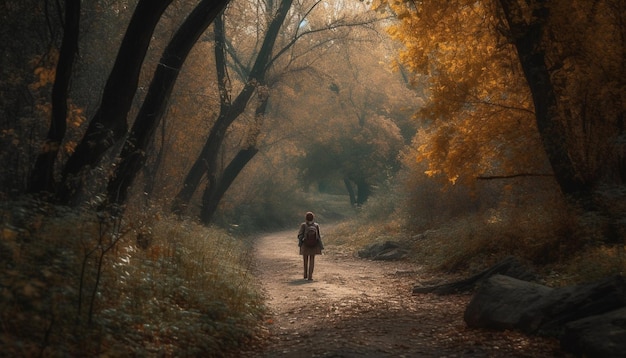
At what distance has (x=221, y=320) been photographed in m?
7.57

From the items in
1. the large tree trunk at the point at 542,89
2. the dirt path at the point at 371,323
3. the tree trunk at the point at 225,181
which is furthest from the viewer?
the tree trunk at the point at 225,181

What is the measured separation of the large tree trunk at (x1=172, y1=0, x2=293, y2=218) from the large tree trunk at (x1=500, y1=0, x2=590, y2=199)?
8619 mm

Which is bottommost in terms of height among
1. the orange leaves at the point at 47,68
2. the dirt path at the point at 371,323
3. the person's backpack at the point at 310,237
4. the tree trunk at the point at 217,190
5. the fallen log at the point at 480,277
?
the dirt path at the point at 371,323

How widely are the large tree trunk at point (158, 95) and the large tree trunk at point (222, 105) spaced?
7465 millimetres

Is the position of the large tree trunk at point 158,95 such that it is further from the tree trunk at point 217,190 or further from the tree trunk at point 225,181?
the tree trunk at point 217,190

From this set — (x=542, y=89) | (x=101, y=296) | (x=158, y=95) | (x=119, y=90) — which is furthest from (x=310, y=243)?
(x=101, y=296)

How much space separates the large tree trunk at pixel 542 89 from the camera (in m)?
11.5

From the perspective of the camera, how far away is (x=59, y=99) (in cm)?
810

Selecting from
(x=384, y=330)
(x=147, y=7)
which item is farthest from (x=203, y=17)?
(x=384, y=330)

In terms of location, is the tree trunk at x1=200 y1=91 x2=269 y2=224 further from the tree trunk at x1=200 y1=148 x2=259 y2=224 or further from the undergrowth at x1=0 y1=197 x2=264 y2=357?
the undergrowth at x1=0 y1=197 x2=264 y2=357

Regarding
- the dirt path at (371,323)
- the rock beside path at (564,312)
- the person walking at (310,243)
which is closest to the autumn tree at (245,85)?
the person walking at (310,243)

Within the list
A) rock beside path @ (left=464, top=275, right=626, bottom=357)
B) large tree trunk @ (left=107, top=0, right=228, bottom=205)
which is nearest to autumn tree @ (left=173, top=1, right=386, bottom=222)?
large tree trunk @ (left=107, top=0, right=228, bottom=205)

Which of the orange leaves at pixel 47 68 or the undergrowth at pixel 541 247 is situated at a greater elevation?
the orange leaves at pixel 47 68

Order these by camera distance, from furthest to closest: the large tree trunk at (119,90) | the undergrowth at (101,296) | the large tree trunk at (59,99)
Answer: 1. the large tree trunk at (119,90)
2. the large tree trunk at (59,99)
3. the undergrowth at (101,296)
